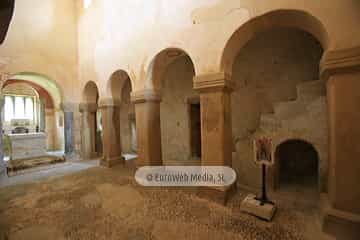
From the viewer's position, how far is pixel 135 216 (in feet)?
10.7

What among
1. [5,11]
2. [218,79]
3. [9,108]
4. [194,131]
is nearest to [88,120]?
[194,131]

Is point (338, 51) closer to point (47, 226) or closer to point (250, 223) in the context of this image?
point (250, 223)

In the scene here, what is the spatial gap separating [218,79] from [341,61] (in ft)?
5.91

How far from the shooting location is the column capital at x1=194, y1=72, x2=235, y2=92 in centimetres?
351

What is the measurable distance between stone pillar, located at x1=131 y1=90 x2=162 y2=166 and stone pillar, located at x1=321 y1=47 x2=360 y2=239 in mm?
3841

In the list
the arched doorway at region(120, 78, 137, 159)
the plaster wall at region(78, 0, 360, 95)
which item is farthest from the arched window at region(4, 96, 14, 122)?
the plaster wall at region(78, 0, 360, 95)

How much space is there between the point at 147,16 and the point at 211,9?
203cm

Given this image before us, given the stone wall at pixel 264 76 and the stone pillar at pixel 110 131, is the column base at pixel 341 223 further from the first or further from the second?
the stone pillar at pixel 110 131

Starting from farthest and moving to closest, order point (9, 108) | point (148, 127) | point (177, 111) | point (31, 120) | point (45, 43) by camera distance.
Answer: point (31, 120) → point (9, 108) → point (177, 111) → point (45, 43) → point (148, 127)

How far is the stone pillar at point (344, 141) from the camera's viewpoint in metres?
2.43

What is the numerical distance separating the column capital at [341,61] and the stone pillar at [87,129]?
26.3 ft

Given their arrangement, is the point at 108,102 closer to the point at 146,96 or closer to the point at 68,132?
the point at 146,96

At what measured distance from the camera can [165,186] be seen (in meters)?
4.59

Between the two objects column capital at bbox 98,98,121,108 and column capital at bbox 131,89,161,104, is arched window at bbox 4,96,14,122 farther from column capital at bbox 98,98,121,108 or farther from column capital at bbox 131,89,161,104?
column capital at bbox 131,89,161,104
